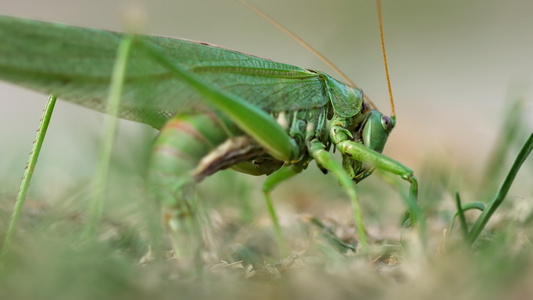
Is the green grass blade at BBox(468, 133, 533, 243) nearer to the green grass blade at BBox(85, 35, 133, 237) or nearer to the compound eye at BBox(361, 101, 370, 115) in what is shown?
the compound eye at BBox(361, 101, 370, 115)

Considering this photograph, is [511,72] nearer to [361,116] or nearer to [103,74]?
[361,116]

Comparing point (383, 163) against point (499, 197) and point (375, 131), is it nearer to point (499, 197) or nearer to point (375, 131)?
point (375, 131)

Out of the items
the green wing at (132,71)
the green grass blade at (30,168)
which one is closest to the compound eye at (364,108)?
the green wing at (132,71)

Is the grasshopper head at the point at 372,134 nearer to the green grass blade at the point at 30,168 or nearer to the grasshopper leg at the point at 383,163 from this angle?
the grasshopper leg at the point at 383,163

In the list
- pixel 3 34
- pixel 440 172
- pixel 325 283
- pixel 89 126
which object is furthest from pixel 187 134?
pixel 89 126

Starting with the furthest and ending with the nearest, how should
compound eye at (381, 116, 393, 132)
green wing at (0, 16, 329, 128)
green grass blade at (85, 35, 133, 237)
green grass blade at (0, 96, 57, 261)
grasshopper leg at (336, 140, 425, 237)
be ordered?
compound eye at (381, 116, 393, 132) → grasshopper leg at (336, 140, 425, 237) → green grass blade at (0, 96, 57, 261) → green wing at (0, 16, 329, 128) → green grass blade at (85, 35, 133, 237)

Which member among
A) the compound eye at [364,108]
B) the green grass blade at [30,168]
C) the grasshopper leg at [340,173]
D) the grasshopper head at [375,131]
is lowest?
the green grass blade at [30,168]

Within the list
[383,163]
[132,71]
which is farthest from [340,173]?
[132,71]

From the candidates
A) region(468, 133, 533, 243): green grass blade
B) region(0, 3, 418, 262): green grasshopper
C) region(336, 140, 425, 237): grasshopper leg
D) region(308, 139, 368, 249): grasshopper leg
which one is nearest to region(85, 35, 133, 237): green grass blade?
region(0, 3, 418, 262): green grasshopper
